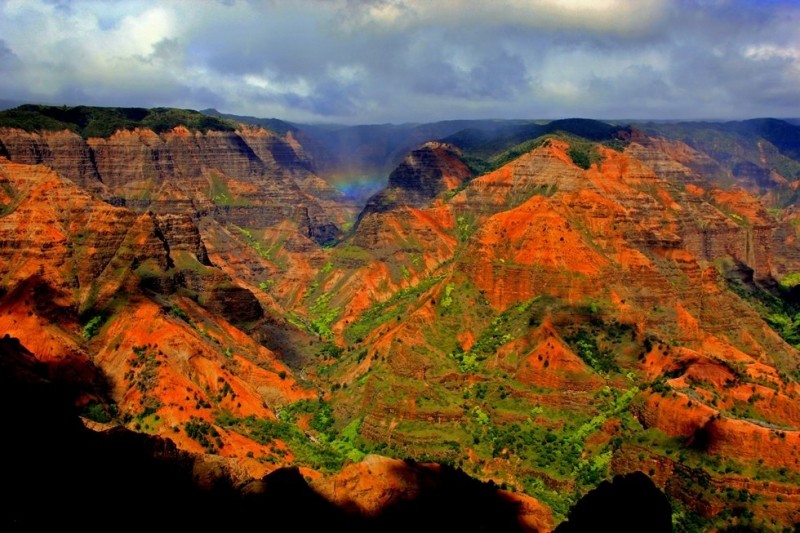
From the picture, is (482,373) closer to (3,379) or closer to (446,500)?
(446,500)

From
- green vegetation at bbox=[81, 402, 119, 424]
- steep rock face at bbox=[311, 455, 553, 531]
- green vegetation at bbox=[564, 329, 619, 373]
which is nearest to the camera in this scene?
steep rock face at bbox=[311, 455, 553, 531]

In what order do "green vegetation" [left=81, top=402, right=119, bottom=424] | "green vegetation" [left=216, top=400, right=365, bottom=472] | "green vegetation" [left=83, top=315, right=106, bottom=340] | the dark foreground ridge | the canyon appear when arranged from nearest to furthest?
1. the dark foreground ridge
2. the canyon
3. "green vegetation" [left=81, top=402, right=119, bottom=424]
4. "green vegetation" [left=216, top=400, right=365, bottom=472]
5. "green vegetation" [left=83, top=315, right=106, bottom=340]

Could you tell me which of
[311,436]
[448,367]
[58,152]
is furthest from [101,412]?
[58,152]

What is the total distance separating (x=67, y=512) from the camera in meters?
41.1

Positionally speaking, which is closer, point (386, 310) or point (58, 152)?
point (386, 310)

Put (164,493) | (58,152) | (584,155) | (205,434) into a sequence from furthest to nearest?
1. (58,152)
2. (584,155)
3. (205,434)
4. (164,493)

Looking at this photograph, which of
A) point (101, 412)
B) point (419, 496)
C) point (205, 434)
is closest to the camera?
point (419, 496)

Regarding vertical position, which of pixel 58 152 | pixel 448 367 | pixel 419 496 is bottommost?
pixel 448 367

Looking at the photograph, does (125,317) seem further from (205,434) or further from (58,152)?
(58,152)

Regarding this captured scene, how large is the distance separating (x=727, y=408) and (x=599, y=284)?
104 feet

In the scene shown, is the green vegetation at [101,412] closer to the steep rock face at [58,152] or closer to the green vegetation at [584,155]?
the green vegetation at [584,155]

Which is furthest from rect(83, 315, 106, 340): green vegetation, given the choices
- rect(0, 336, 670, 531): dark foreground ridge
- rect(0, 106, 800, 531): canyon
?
rect(0, 336, 670, 531): dark foreground ridge

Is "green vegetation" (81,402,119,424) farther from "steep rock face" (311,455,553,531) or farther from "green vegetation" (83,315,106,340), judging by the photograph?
"steep rock face" (311,455,553,531)

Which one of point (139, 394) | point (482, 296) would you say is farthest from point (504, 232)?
point (139, 394)
